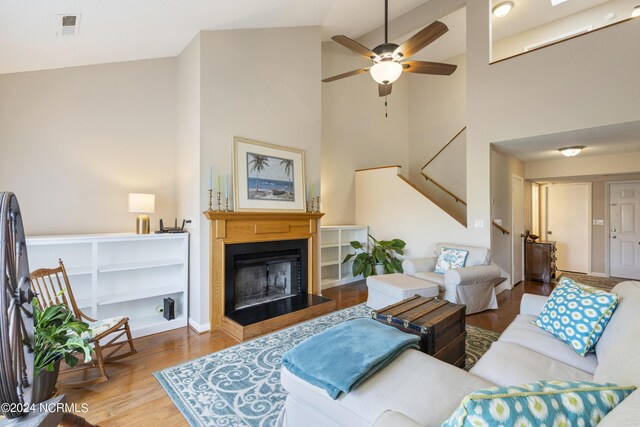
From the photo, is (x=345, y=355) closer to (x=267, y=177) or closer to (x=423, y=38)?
(x=267, y=177)

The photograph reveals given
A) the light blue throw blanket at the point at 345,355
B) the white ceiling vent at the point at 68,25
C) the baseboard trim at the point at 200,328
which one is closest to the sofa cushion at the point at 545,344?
the light blue throw blanket at the point at 345,355

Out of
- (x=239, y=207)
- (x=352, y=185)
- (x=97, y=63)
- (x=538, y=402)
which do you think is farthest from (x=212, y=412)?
(x=352, y=185)

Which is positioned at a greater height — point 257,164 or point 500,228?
point 257,164

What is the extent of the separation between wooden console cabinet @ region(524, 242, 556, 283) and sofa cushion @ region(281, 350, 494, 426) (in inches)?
201

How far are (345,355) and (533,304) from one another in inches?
73.9

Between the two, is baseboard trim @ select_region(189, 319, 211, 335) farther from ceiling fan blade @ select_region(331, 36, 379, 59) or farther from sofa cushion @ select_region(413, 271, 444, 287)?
ceiling fan blade @ select_region(331, 36, 379, 59)

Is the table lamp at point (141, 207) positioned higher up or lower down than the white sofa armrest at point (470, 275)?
higher up

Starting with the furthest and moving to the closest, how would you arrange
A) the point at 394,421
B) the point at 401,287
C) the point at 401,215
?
the point at 401,215 < the point at 401,287 < the point at 394,421

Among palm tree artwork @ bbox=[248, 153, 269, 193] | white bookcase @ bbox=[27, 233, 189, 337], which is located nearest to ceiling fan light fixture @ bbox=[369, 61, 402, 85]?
palm tree artwork @ bbox=[248, 153, 269, 193]

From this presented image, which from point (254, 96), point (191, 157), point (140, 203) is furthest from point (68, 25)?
point (254, 96)

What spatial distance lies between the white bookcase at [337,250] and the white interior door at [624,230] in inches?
190

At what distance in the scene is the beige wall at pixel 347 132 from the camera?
5.40 meters

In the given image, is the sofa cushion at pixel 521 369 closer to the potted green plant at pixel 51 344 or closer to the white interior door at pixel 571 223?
the potted green plant at pixel 51 344

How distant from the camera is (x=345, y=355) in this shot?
4.94 ft
